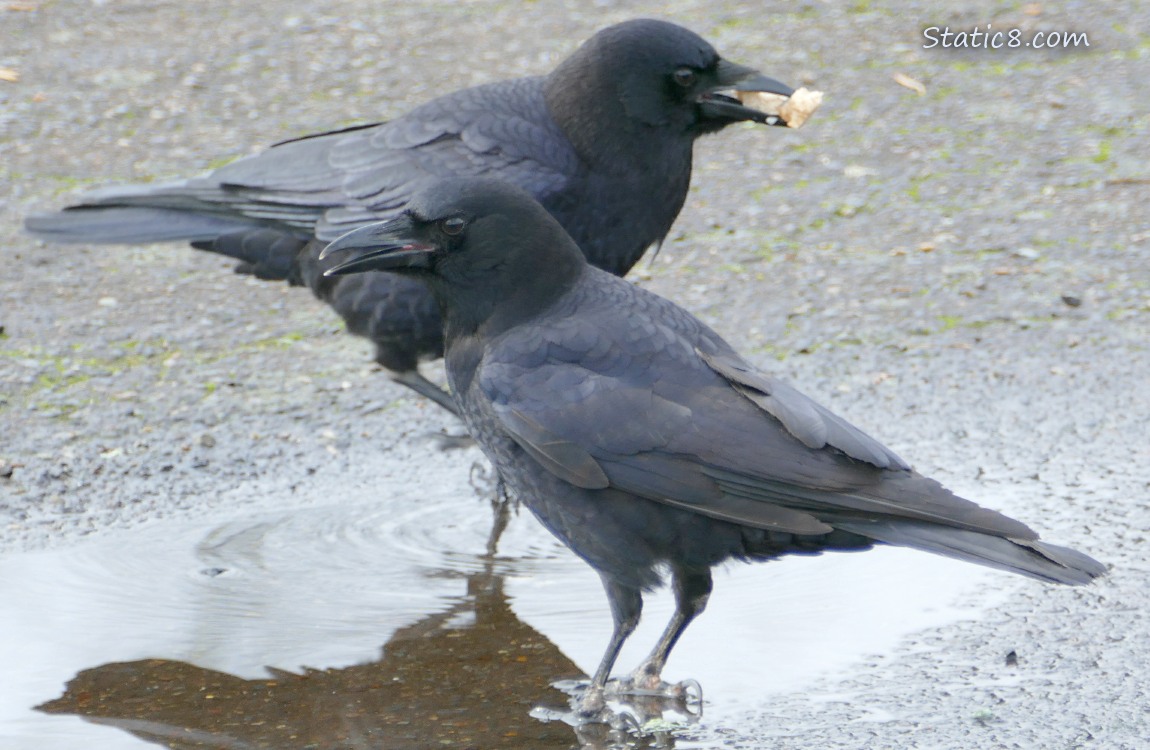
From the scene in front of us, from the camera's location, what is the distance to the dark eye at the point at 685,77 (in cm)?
479

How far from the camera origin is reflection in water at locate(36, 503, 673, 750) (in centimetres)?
342

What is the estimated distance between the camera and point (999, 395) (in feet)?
17.0

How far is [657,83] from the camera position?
480 cm

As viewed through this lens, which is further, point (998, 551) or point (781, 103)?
point (781, 103)

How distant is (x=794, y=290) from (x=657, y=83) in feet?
4.87

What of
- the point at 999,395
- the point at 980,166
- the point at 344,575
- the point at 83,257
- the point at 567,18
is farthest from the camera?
the point at 567,18

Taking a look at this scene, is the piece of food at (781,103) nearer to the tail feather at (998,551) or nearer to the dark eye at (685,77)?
the dark eye at (685,77)

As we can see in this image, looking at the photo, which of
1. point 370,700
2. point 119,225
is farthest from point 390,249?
point 119,225

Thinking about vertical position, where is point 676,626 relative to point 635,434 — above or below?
below

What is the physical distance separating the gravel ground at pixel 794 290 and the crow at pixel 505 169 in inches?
18.6

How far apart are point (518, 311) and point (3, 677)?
1481mm

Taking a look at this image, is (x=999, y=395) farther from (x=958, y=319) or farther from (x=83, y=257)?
(x=83, y=257)

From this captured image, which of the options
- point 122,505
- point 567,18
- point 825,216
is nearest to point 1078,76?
point 825,216

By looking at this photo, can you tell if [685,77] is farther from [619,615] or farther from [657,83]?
[619,615]
